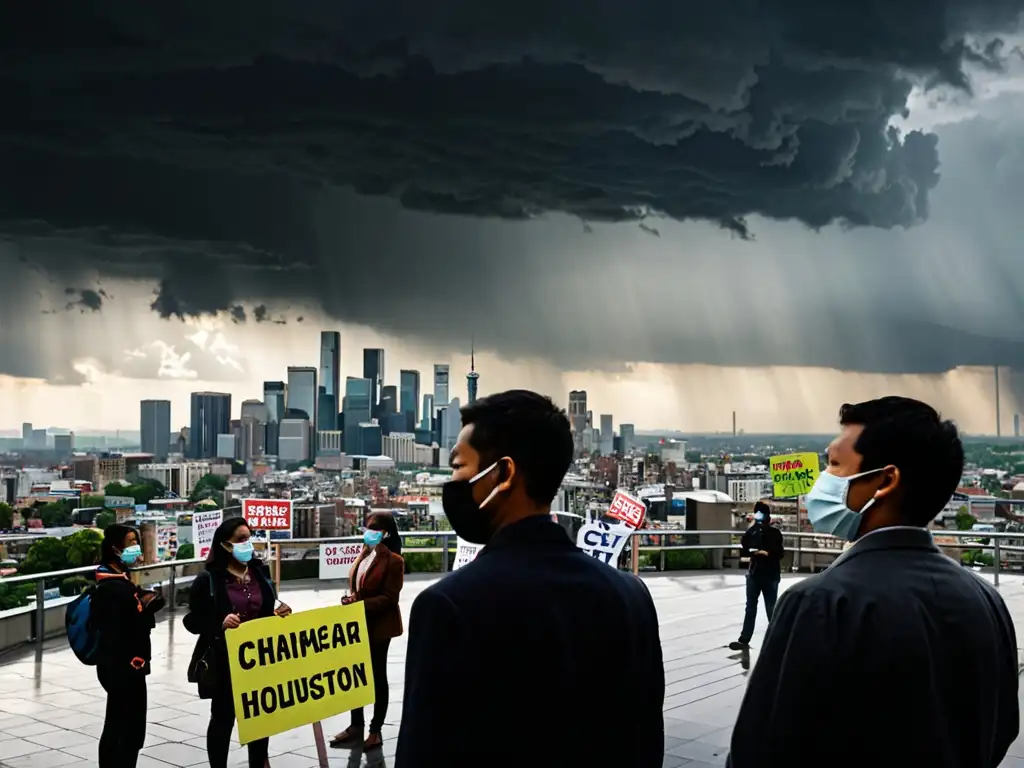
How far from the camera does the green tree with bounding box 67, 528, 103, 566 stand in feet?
38.6

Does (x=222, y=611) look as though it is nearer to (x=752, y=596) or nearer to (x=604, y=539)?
(x=604, y=539)

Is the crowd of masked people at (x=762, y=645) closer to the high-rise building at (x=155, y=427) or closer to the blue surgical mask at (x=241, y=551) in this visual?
the blue surgical mask at (x=241, y=551)

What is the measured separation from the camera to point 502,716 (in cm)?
188

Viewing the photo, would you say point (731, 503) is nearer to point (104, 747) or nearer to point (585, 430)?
point (585, 430)

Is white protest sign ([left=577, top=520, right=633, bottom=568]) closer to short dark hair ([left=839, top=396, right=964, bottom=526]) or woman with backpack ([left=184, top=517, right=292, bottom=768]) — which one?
woman with backpack ([left=184, top=517, right=292, bottom=768])

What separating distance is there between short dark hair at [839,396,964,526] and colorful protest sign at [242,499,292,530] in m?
11.9

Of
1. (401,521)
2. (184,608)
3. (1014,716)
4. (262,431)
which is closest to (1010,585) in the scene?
(401,521)

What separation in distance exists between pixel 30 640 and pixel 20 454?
76.5ft

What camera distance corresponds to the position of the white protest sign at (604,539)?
9953mm

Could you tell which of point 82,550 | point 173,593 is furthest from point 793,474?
point 82,550

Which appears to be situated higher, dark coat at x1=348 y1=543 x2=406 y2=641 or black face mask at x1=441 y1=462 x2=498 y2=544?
black face mask at x1=441 y1=462 x2=498 y2=544

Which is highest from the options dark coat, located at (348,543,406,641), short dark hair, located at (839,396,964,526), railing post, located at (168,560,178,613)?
short dark hair, located at (839,396,964,526)

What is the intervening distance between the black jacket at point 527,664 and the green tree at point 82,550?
34.7 ft

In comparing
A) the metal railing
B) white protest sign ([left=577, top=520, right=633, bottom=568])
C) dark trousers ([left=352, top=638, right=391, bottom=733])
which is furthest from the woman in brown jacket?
the metal railing
